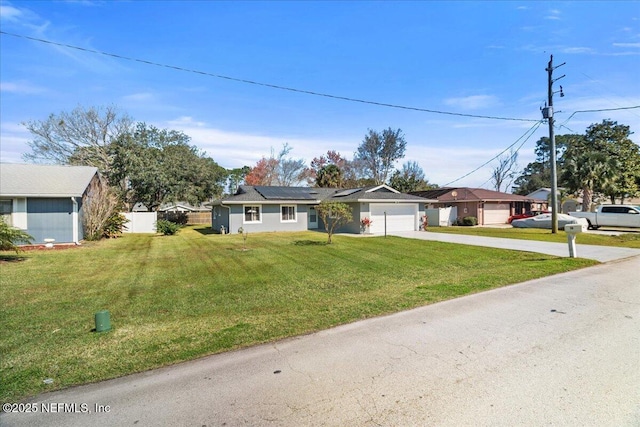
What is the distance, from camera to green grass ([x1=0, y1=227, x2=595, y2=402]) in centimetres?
416

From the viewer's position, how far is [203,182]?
3416 centimetres

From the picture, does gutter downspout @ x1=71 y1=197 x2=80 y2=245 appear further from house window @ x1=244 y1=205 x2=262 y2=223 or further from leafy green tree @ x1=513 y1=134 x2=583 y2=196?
leafy green tree @ x1=513 y1=134 x2=583 y2=196

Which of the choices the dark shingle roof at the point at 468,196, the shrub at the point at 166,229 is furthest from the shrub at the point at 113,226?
the dark shingle roof at the point at 468,196

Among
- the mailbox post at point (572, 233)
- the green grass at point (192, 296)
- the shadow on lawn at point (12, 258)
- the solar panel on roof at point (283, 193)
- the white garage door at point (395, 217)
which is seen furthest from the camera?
the solar panel on roof at point (283, 193)

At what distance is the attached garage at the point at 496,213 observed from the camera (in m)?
31.0

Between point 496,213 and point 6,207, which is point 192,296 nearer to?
point 6,207

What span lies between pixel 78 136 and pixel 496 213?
41486 millimetres

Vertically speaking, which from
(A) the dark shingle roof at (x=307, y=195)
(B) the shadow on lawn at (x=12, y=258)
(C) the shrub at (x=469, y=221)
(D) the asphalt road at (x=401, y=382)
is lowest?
(D) the asphalt road at (x=401, y=382)

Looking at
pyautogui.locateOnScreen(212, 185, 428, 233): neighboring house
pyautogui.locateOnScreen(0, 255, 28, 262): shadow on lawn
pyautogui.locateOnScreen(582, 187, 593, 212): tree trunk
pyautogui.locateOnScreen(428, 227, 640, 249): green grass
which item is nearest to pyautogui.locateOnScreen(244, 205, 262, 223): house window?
pyautogui.locateOnScreen(212, 185, 428, 233): neighboring house

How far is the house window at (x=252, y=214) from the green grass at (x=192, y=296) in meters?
8.97

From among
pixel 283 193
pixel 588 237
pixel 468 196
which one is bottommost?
pixel 588 237

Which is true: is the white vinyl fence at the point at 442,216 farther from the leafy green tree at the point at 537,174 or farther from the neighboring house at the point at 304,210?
the leafy green tree at the point at 537,174

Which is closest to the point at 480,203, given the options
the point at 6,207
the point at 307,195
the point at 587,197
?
the point at 587,197

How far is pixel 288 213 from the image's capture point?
77.1 feet
